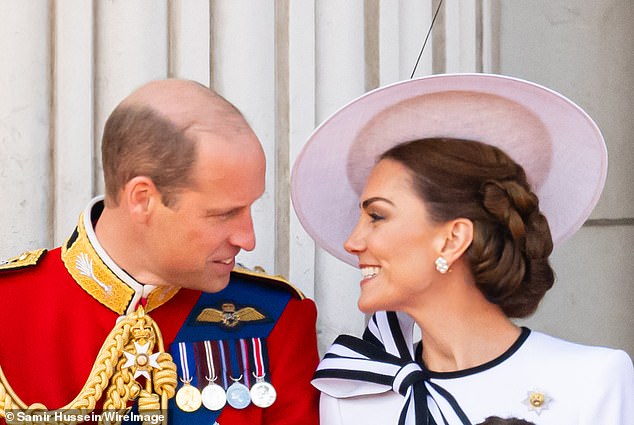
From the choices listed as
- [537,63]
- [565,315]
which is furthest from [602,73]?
[565,315]

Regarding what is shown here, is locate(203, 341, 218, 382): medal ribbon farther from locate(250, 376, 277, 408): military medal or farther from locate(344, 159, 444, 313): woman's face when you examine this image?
locate(344, 159, 444, 313): woman's face

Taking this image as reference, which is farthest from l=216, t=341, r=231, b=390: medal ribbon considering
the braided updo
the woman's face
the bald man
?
the braided updo

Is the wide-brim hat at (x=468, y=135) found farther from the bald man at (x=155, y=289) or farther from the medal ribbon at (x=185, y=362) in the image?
the medal ribbon at (x=185, y=362)

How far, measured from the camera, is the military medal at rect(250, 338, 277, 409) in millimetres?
2551

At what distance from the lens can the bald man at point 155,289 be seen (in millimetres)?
2451

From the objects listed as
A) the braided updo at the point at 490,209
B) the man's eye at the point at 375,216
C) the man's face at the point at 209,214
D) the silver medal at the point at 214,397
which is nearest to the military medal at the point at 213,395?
the silver medal at the point at 214,397

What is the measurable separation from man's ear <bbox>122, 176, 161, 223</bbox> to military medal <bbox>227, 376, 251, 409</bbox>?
410mm

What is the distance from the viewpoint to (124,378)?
246 centimetres

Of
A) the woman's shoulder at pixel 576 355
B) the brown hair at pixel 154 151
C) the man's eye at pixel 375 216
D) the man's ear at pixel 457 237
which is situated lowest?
the woman's shoulder at pixel 576 355

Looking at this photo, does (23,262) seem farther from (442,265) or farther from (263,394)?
(442,265)

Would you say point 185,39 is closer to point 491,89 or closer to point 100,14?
point 100,14

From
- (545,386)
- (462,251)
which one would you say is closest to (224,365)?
(462,251)

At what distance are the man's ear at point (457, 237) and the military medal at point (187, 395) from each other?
601mm

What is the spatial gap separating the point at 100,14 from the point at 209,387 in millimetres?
1126
